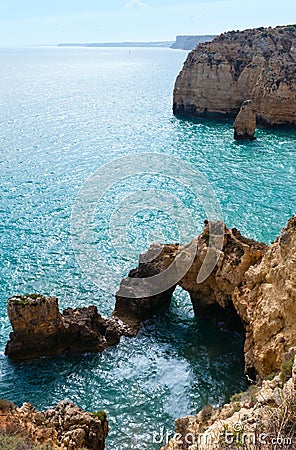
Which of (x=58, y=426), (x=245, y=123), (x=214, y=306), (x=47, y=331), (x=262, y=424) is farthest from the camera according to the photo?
(x=245, y=123)

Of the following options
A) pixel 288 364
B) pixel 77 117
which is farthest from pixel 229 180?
pixel 77 117

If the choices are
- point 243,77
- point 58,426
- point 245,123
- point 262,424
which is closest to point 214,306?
point 58,426

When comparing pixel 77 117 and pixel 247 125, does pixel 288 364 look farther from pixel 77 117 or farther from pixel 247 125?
pixel 77 117

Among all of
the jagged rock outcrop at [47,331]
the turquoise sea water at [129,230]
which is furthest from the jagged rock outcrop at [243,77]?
the jagged rock outcrop at [47,331]

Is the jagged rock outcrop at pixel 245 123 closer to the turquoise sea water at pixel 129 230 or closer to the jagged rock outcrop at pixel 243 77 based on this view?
the turquoise sea water at pixel 129 230

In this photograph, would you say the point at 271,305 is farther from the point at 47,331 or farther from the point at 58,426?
the point at 47,331
